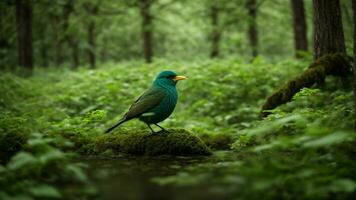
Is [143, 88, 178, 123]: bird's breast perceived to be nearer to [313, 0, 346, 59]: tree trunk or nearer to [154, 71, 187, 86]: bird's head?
[154, 71, 187, 86]: bird's head

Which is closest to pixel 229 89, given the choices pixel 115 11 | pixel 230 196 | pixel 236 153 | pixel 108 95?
pixel 108 95

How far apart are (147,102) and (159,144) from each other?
590mm

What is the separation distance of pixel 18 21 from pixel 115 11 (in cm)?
610

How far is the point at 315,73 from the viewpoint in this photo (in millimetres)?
6367

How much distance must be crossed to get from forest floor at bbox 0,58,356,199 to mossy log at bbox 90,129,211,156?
0.07 m

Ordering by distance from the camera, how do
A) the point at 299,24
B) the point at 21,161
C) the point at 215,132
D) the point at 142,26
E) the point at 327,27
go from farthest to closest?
1. the point at 142,26
2. the point at 299,24
3. the point at 215,132
4. the point at 327,27
5. the point at 21,161

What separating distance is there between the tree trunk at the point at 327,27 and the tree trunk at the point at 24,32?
44.6ft

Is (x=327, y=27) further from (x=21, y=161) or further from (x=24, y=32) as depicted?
(x=24, y=32)

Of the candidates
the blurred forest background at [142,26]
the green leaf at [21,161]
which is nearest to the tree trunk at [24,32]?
the blurred forest background at [142,26]

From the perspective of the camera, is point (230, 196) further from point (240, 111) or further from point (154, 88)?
point (240, 111)

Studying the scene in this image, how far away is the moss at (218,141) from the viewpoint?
6.46 metres

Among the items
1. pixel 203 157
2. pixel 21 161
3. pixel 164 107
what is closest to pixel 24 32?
pixel 164 107

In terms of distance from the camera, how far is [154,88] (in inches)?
197

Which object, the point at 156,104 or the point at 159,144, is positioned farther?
the point at 159,144
